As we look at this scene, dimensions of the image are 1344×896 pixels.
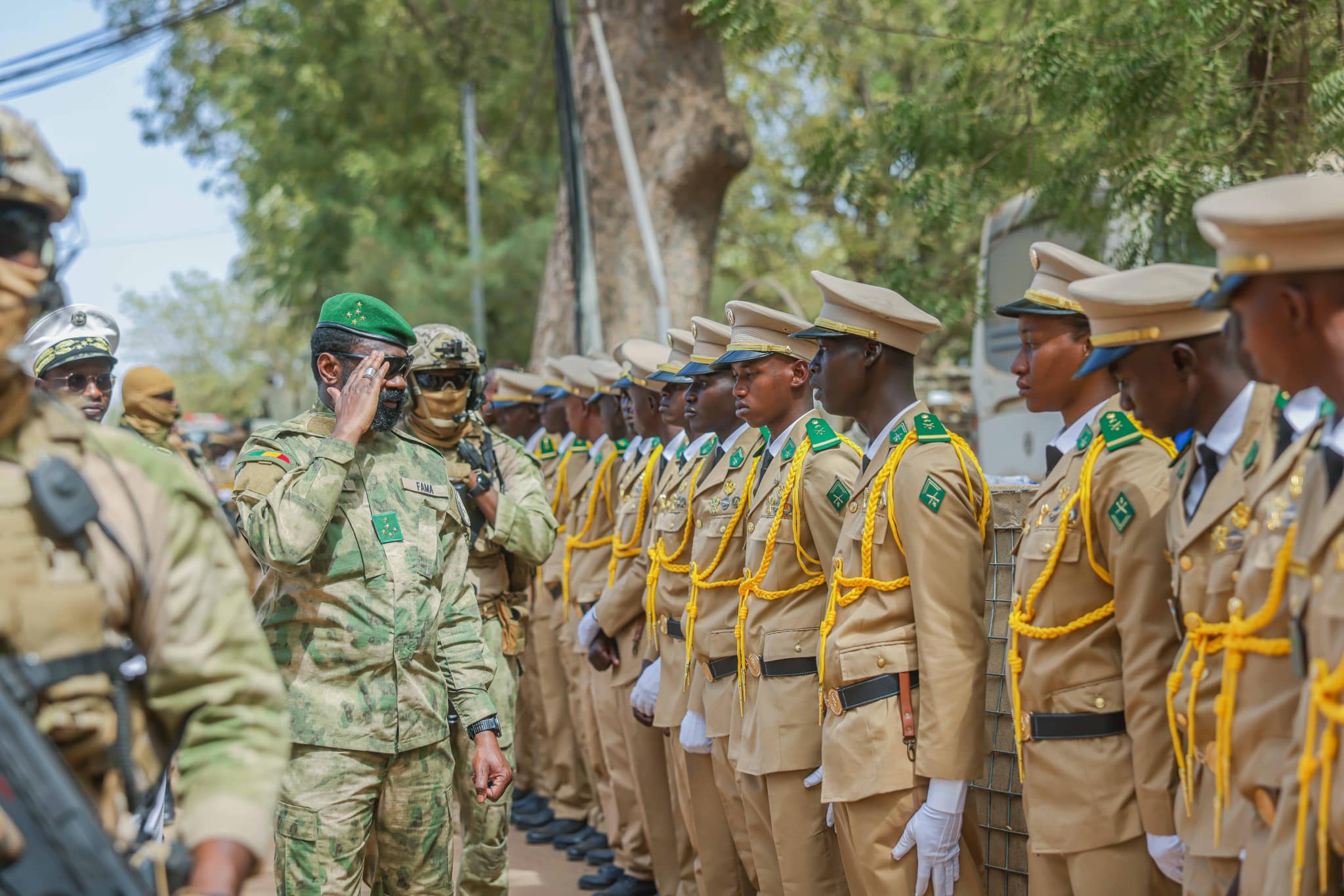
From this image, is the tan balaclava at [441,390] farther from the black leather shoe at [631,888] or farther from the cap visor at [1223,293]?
the cap visor at [1223,293]

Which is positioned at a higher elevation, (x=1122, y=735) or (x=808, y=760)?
(x=1122, y=735)

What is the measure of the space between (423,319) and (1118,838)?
16.0 metres

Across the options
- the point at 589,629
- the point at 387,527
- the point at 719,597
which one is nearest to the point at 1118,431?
the point at 719,597

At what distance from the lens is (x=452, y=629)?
4.13m

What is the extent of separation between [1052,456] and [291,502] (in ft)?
7.39

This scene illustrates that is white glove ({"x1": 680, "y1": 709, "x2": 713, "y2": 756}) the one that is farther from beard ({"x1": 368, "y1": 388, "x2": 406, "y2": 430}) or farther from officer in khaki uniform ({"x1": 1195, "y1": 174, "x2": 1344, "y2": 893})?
officer in khaki uniform ({"x1": 1195, "y1": 174, "x2": 1344, "y2": 893})

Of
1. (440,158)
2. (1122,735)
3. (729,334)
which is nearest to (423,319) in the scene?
(440,158)

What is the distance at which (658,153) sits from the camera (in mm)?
11516

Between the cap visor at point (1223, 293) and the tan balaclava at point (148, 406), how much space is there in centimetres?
505

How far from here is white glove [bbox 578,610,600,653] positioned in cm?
664

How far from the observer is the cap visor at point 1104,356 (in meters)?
3.14

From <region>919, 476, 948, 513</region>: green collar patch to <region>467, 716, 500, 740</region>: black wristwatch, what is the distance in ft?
4.89

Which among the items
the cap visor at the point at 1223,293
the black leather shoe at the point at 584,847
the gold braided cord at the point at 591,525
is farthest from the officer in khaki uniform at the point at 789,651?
the black leather shoe at the point at 584,847

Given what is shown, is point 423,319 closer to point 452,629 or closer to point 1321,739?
point 452,629
